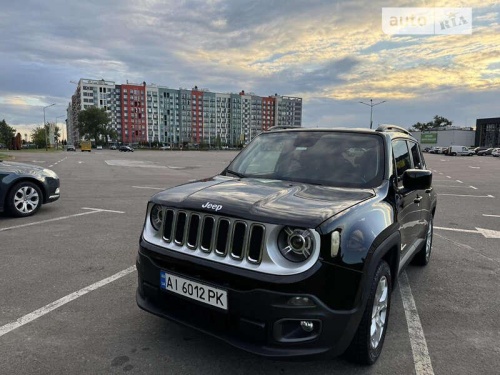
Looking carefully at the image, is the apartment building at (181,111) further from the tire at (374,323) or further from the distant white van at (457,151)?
the tire at (374,323)

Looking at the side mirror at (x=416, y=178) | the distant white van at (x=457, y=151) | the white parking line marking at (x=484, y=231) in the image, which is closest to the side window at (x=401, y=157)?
the side mirror at (x=416, y=178)

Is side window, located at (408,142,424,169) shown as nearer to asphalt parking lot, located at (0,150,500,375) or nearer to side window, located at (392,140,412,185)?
side window, located at (392,140,412,185)

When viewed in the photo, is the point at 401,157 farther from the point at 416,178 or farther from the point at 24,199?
the point at 24,199

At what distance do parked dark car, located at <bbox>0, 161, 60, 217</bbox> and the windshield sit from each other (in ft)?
17.9

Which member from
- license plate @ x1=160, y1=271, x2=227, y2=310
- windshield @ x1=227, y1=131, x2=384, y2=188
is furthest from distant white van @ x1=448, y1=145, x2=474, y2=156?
license plate @ x1=160, y1=271, x2=227, y2=310

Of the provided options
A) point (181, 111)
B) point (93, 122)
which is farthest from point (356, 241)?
point (181, 111)

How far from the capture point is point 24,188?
7.67 meters

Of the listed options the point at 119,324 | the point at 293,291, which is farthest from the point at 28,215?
the point at 293,291

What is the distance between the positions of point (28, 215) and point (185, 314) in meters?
6.48

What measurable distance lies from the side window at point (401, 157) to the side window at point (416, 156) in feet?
0.99

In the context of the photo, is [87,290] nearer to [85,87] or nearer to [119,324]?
[119,324]

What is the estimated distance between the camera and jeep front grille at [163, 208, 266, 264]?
8.03 ft

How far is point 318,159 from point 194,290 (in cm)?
182

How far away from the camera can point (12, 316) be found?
11.4 ft
